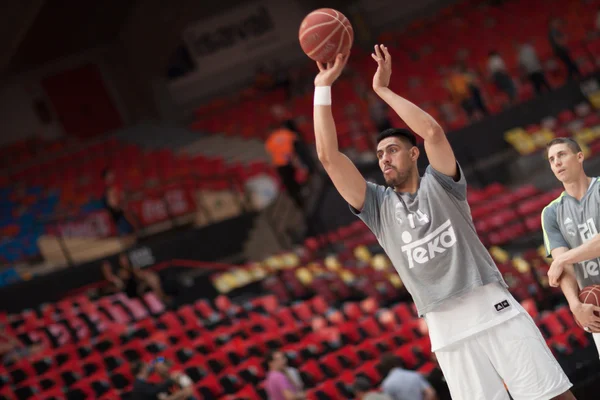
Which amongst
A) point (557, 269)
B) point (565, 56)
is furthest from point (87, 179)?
point (557, 269)

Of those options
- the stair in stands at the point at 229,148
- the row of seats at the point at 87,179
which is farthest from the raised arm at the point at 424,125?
the stair in stands at the point at 229,148

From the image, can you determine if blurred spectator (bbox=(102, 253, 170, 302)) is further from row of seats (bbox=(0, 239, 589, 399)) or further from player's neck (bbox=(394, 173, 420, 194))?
player's neck (bbox=(394, 173, 420, 194))

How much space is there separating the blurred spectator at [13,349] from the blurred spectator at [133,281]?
1.36m

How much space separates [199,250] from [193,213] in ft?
3.47

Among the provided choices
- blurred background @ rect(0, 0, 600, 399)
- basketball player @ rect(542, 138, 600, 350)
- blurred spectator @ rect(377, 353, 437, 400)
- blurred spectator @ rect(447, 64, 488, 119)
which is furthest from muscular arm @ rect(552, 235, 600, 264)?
blurred spectator @ rect(447, 64, 488, 119)

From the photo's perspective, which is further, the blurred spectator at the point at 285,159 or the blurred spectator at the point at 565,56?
the blurred spectator at the point at 565,56

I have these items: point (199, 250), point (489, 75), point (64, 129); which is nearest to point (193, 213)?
point (199, 250)

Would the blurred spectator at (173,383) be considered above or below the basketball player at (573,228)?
below

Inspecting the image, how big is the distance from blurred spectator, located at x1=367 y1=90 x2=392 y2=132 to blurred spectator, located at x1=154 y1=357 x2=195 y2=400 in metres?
7.27

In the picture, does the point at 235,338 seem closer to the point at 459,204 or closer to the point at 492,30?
the point at 459,204

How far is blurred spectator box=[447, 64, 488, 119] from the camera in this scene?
14828 millimetres

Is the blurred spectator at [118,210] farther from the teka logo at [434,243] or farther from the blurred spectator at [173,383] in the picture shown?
the teka logo at [434,243]

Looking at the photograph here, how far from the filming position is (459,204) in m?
3.46

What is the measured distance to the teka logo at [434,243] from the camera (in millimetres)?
3408
